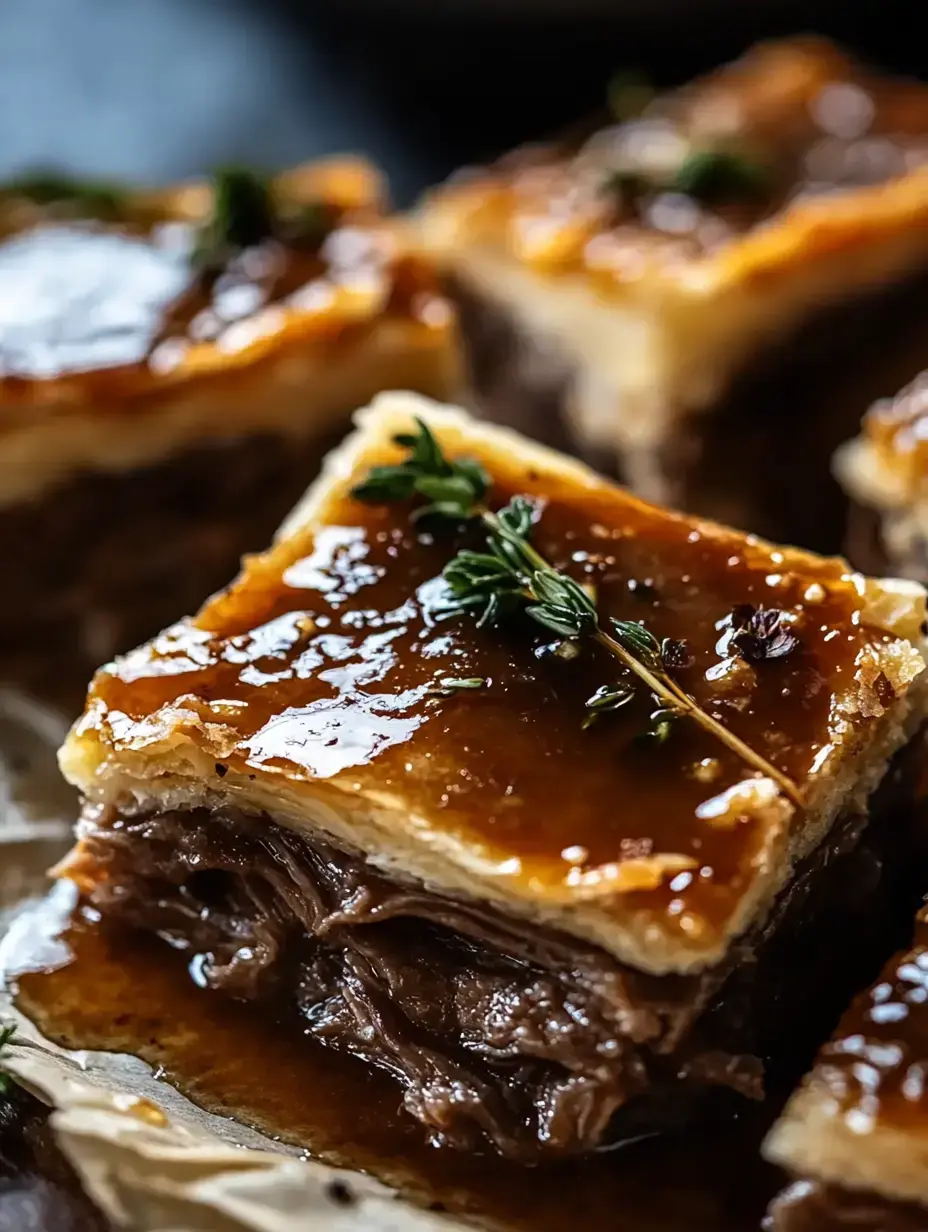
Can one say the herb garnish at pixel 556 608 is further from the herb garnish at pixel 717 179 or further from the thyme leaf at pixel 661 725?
the herb garnish at pixel 717 179

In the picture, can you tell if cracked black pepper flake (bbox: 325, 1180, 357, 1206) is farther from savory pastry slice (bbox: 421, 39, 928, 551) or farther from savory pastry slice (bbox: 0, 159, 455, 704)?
savory pastry slice (bbox: 421, 39, 928, 551)

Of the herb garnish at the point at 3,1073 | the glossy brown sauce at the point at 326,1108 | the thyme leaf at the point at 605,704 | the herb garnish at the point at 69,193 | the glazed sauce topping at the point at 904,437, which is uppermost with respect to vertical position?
the herb garnish at the point at 69,193

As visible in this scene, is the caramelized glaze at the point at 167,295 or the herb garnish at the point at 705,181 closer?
the caramelized glaze at the point at 167,295

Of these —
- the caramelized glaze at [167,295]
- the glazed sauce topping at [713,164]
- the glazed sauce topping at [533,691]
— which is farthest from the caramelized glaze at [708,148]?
the glazed sauce topping at [533,691]

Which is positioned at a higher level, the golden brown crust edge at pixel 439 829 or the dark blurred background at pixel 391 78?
the dark blurred background at pixel 391 78

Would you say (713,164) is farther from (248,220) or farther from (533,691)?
(533,691)

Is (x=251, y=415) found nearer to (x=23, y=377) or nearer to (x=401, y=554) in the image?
(x=23, y=377)

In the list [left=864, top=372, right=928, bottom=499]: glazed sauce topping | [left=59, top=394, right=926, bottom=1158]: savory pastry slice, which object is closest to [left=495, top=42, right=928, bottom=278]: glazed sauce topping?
[left=864, top=372, right=928, bottom=499]: glazed sauce topping

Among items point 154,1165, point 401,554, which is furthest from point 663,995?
point 401,554
